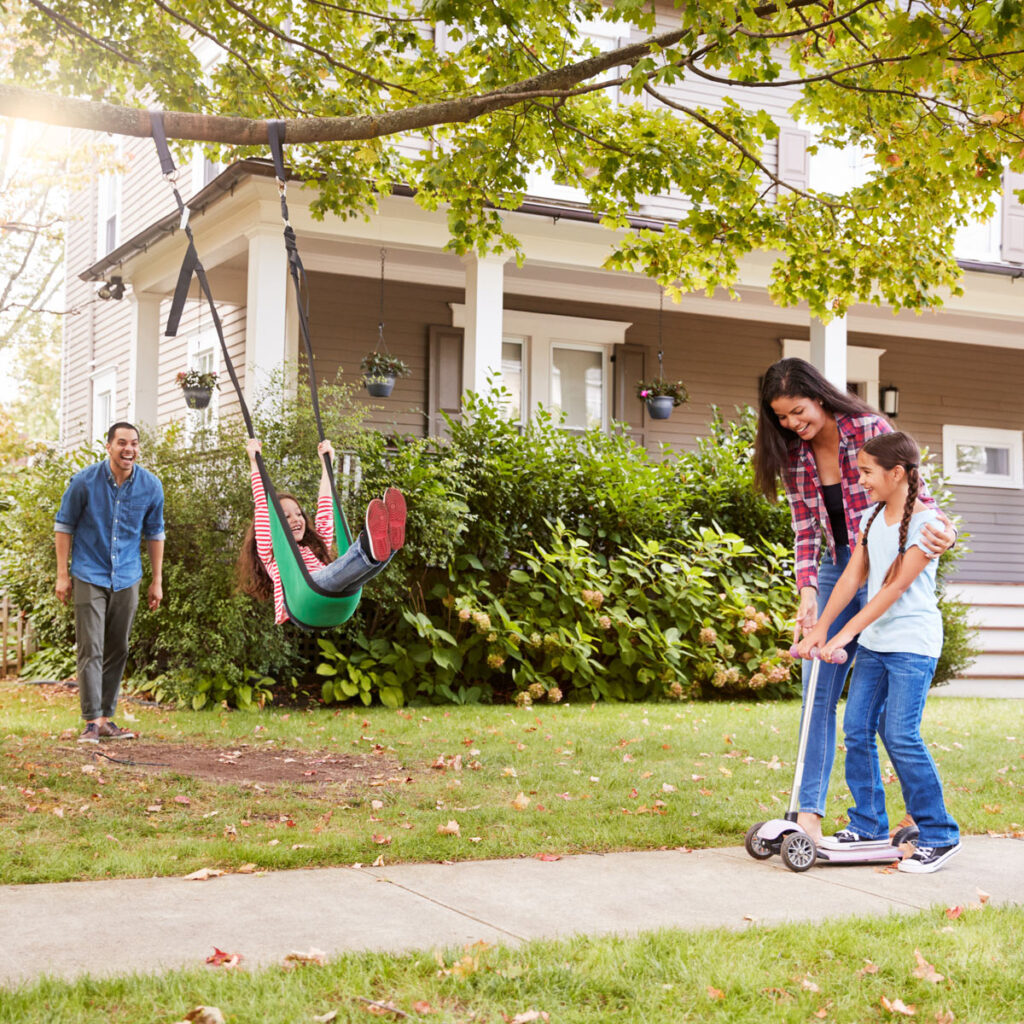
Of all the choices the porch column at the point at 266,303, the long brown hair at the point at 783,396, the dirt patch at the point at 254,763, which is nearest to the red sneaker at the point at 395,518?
the dirt patch at the point at 254,763

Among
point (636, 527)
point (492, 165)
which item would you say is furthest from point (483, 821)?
point (636, 527)

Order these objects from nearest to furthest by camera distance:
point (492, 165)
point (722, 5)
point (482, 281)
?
point (722, 5) < point (492, 165) < point (482, 281)

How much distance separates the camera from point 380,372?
12539 millimetres

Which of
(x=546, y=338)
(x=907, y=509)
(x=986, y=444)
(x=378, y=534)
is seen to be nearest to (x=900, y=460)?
(x=907, y=509)

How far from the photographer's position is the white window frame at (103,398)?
17.9 m

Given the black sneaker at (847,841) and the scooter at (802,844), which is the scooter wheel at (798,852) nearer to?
the scooter at (802,844)

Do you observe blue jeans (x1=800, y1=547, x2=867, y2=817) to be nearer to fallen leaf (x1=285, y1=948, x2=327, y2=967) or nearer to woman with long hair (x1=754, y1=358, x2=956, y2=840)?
woman with long hair (x1=754, y1=358, x2=956, y2=840)

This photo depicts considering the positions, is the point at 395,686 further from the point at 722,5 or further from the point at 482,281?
the point at 722,5

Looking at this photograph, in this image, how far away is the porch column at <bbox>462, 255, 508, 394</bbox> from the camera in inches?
466

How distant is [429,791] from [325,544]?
189cm

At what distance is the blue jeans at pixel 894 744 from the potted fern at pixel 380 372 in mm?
8404

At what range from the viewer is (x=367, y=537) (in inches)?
215

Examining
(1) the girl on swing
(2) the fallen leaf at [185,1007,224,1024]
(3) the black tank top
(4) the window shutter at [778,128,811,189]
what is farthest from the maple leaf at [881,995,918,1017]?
(4) the window shutter at [778,128,811,189]

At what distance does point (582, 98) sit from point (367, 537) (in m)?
4.17
